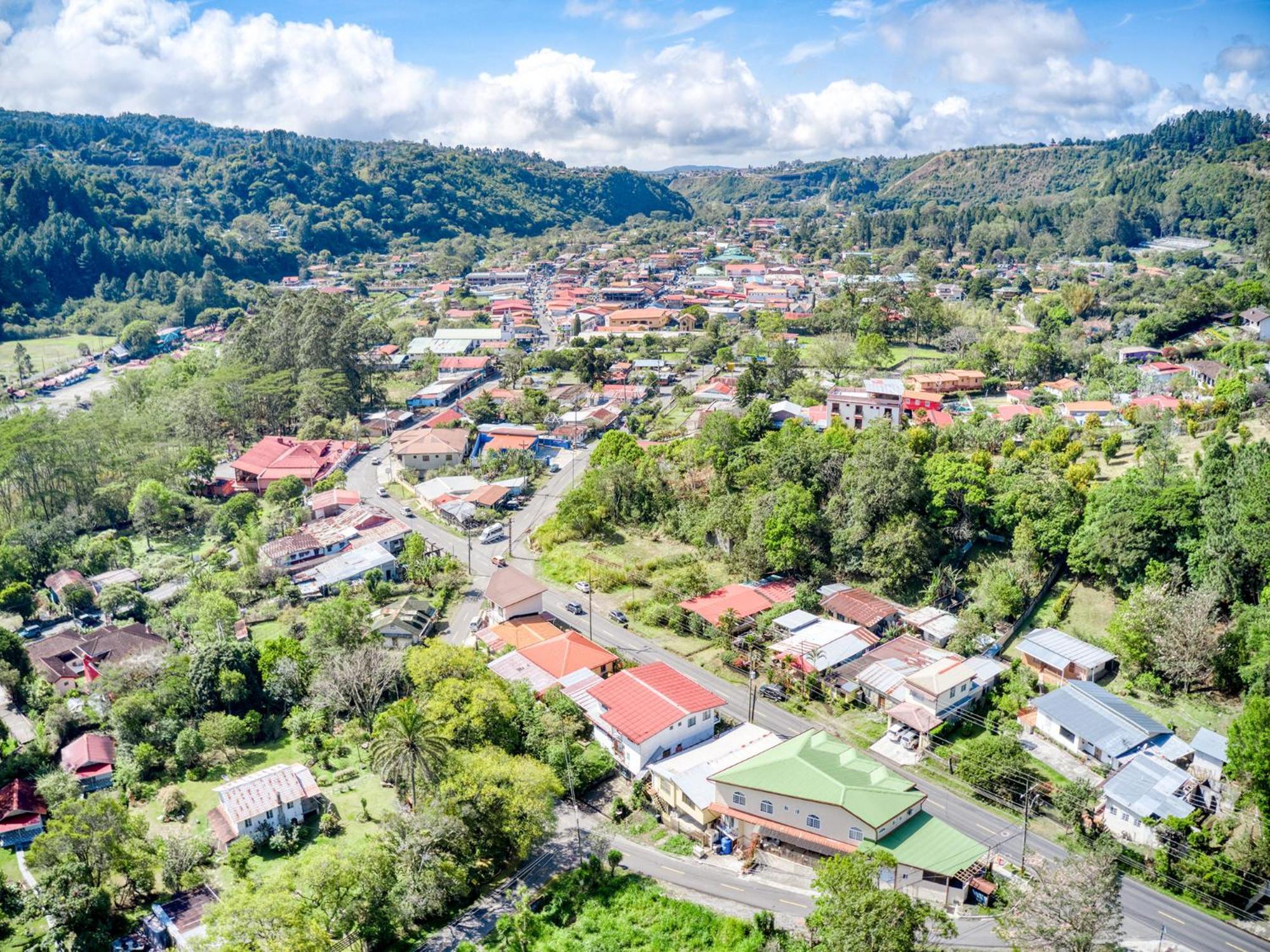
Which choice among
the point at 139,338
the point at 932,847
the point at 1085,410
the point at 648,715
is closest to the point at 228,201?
the point at 139,338

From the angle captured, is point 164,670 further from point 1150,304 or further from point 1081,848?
point 1150,304

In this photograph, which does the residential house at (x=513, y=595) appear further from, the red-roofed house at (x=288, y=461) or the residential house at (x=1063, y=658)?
the red-roofed house at (x=288, y=461)

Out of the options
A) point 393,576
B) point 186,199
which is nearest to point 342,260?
point 186,199

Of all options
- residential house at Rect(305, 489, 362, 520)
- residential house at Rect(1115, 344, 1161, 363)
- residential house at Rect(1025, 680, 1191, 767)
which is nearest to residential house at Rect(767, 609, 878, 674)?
residential house at Rect(1025, 680, 1191, 767)

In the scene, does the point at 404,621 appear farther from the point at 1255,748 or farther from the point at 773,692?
the point at 1255,748

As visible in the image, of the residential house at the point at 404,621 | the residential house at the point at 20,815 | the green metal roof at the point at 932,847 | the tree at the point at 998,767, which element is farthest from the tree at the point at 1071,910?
the residential house at the point at 20,815

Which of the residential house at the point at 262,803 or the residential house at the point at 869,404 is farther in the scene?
the residential house at the point at 869,404
